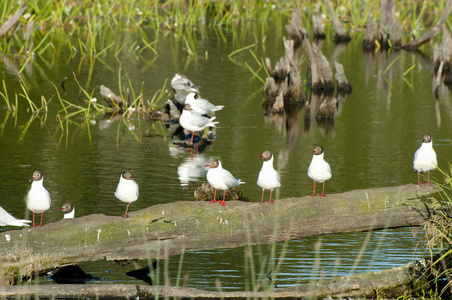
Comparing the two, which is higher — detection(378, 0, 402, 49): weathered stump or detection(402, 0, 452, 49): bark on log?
detection(378, 0, 402, 49): weathered stump

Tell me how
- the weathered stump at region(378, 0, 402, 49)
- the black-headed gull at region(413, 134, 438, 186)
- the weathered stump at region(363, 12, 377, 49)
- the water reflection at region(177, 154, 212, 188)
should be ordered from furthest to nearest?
the weathered stump at region(363, 12, 377, 49)
the weathered stump at region(378, 0, 402, 49)
the water reflection at region(177, 154, 212, 188)
the black-headed gull at region(413, 134, 438, 186)

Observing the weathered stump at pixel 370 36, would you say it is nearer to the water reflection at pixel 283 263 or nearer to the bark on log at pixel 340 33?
the bark on log at pixel 340 33

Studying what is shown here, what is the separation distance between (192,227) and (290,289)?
4.35 ft

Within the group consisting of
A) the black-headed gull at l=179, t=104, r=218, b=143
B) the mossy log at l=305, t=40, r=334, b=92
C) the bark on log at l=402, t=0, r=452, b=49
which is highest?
the bark on log at l=402, t=0, r=452, b=49

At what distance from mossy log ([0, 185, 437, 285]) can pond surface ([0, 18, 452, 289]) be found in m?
0.58

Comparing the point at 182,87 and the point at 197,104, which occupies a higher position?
the point at 182,87

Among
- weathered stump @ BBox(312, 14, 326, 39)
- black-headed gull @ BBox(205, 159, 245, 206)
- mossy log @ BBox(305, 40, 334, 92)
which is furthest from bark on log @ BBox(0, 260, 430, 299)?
weathered stump @ BBox(312, 14, 326, 39)

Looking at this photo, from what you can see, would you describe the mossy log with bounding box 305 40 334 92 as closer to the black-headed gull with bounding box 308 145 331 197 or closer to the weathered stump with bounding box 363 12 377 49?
the weathered stump with bounding box 363 12 377 49

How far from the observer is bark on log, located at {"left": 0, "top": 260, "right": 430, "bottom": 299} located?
755 cm

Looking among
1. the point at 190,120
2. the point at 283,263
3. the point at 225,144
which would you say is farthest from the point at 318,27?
the point at 283,263

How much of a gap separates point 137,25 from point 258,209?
2702cm

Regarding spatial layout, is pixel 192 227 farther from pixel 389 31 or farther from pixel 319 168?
pixel 389 31

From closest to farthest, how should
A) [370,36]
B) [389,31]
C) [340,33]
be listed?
[370,36] → [389,31] → [340,33]

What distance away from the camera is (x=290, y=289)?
26.1 feet
